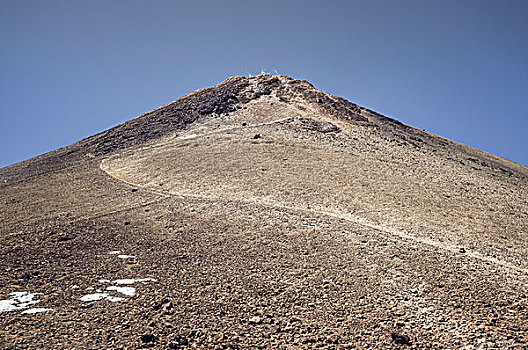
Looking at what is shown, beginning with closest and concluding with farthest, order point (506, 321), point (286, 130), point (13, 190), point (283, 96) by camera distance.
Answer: point (506, 321), point (13, 190), point (286, 130), point (283, 96)

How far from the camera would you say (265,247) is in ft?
29.9

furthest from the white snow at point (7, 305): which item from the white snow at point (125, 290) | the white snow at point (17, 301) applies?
the white snow at point (125, 290)

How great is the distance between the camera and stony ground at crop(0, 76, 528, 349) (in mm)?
5801

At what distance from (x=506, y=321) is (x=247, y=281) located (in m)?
4.64

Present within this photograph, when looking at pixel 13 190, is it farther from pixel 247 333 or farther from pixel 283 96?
pixel 283 96

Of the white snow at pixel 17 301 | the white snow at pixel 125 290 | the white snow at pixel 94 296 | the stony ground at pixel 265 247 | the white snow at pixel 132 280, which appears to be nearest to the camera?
the stony ground at pixel 265 247

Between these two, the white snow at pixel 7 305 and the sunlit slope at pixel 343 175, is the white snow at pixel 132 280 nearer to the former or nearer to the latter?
the white snow at pixel 7 305

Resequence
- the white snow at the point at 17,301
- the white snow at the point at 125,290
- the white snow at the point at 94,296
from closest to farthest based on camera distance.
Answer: the white snow at the point at 17,301 → the white snow at the point at 94,296 → the white snow at the point at 125,290

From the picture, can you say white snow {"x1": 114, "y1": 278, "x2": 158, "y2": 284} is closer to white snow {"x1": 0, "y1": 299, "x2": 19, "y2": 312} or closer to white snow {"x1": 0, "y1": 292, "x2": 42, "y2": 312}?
white snow {"x1": 0, "y1": 292, "x2": 42, "y2": 312}

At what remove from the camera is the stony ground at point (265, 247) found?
580 centimetres

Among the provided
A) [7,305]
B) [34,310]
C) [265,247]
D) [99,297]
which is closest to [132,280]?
[99,297]

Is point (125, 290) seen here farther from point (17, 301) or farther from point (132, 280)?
point (17, 301)

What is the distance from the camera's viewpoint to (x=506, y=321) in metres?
6.18

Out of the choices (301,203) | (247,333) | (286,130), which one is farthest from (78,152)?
(247,333)
